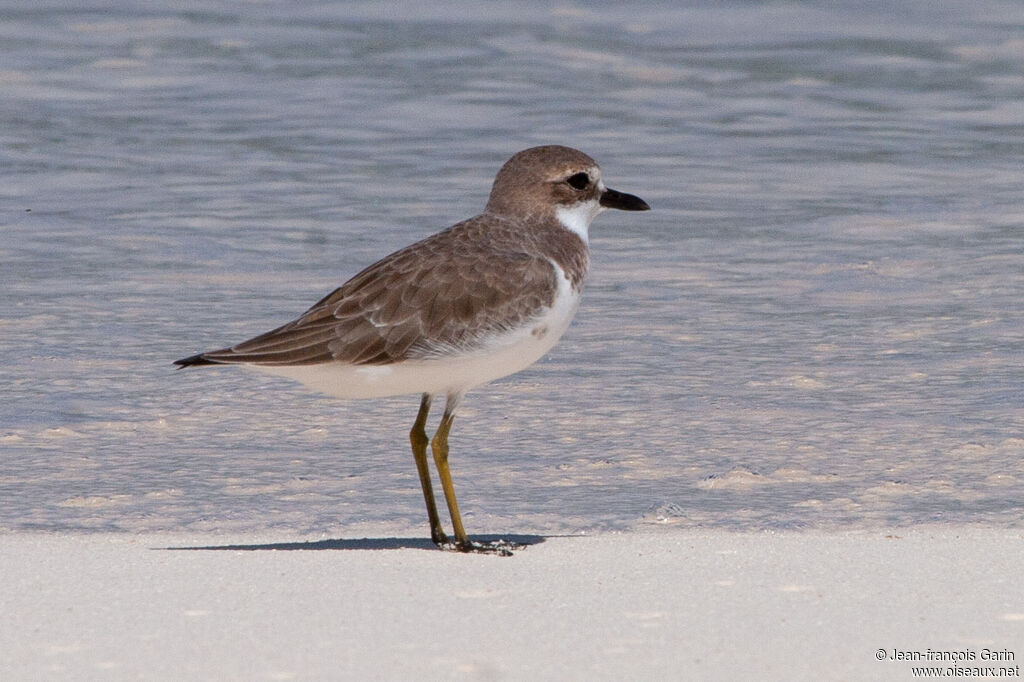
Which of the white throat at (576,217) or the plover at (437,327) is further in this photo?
the white throat at (576,217)

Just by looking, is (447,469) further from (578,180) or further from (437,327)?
(578,180)

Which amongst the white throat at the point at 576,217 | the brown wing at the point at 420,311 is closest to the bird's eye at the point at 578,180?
the white throat at the point at 576,217

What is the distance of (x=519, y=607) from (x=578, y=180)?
2.04m

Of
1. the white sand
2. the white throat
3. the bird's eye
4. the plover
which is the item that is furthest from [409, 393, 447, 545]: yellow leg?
the bird's eye

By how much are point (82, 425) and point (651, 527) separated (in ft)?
8.67

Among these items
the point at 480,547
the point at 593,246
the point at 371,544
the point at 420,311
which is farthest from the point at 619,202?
the point at 593,246

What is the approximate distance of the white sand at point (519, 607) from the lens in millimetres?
4438

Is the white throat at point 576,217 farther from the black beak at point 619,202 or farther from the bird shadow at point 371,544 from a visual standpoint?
the bird shadow at point 371,544

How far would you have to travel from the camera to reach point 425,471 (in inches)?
239

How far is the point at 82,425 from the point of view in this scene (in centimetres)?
729

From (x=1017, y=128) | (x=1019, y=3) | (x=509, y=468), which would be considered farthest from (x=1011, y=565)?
(x=1019, y=3)

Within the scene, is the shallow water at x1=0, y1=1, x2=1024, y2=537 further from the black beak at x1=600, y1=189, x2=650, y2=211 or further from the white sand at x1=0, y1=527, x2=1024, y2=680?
the black beak at x1=600, y1=189, x2=650, y2=211

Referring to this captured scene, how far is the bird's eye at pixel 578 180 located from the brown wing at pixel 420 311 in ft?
1.79

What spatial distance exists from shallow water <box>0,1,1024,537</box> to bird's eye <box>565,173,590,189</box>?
1.13 meters
